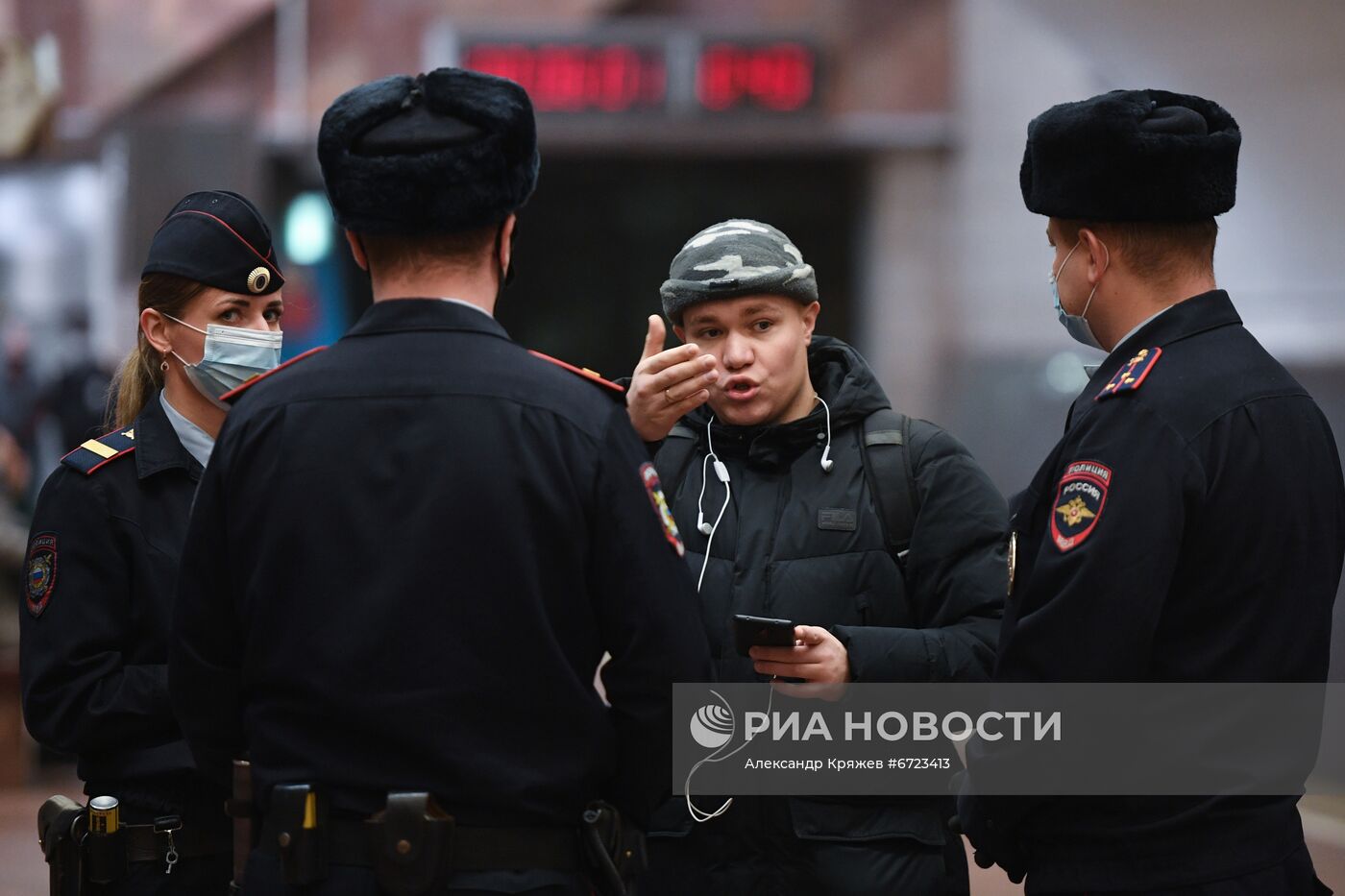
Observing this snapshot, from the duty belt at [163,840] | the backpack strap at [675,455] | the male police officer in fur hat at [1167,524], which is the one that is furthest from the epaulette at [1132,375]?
the duty belt at [163,840]

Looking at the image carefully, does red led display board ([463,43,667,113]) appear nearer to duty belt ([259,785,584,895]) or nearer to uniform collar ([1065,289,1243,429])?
uniform collar ([1065,289,1243,429])

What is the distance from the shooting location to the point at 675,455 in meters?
3.41

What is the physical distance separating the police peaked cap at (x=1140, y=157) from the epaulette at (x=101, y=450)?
183cm

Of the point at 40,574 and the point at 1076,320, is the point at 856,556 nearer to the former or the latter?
the point at 1076,320

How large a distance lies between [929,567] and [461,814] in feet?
3.84

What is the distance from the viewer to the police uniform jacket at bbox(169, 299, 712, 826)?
92.4 inches

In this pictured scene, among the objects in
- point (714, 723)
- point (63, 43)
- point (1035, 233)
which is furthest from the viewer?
point (63, 43)

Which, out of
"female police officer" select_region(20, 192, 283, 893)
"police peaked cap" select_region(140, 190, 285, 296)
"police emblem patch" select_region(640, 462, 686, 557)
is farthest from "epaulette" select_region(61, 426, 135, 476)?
"police emblem patch" select_region(640, 462, 686, 557)

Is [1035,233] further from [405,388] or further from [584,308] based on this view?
[405,388]

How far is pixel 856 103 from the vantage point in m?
12.0

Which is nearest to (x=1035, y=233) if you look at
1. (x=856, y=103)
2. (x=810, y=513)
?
(x=856, y=103)

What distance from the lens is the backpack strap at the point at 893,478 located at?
3184mm

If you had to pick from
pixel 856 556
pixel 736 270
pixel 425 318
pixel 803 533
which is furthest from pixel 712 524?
pixel 425 318

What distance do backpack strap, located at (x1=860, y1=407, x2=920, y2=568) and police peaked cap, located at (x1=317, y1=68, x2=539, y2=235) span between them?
106cm
